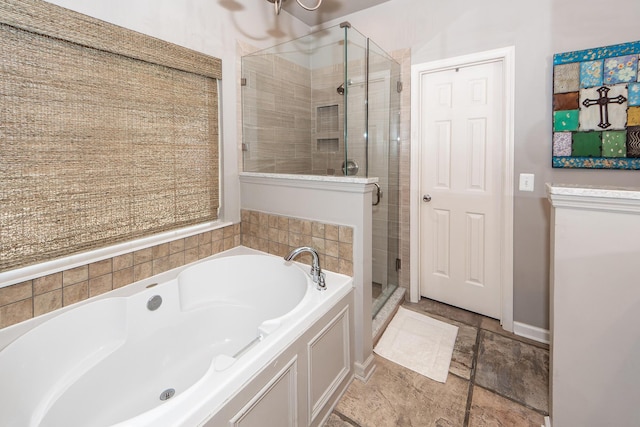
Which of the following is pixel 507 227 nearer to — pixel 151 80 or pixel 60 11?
pixel 151 80

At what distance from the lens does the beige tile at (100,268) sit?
60.5 inches

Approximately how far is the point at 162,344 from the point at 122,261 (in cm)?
50

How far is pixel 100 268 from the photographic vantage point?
5.14ft

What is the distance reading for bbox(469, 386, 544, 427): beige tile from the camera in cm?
147

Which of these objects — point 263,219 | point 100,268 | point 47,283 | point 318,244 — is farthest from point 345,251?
point 47,283

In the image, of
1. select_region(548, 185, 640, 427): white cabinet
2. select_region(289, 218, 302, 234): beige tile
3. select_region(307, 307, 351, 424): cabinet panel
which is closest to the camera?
select_region(548, 185, 640, 427): white cabinet

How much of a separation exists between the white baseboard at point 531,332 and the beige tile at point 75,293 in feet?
8.92

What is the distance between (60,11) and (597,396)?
283cm

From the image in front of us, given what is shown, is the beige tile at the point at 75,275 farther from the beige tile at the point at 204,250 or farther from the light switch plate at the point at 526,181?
the light switch plate at the point at 526,181

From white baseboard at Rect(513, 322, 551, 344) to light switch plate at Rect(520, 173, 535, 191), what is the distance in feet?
3.20

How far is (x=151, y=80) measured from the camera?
5.71 feet

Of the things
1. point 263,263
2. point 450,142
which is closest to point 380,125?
point 450,142

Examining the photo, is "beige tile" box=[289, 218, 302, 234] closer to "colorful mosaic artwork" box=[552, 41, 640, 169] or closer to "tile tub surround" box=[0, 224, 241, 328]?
"tile tub surround" box=[0, 224, 241, 328]

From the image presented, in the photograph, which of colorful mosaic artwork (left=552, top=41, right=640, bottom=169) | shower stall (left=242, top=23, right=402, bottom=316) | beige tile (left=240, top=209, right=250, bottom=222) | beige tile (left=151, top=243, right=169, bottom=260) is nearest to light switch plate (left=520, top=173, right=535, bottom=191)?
colorful mosaic artwork (left=552, top=41, right=640, bottom=169)
